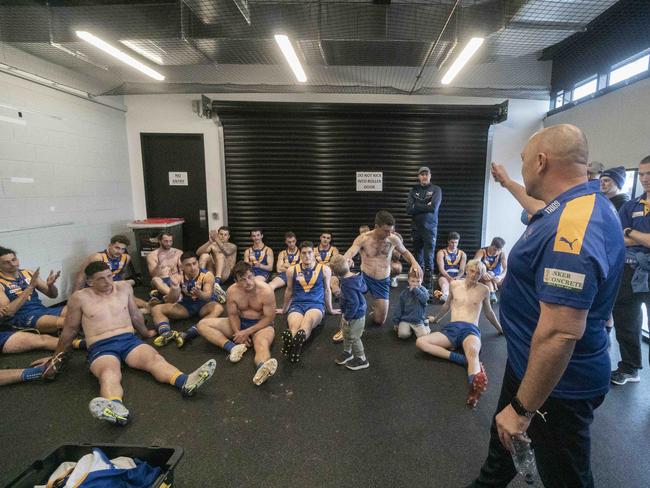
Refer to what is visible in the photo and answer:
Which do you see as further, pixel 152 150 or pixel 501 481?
pixel 152 150

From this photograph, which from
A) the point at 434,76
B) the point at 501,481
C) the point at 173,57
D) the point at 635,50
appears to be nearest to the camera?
the point at 501,481

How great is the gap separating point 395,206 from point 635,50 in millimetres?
3779

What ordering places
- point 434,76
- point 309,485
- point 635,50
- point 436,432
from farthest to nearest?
point 434,76
point 635,50
point 436,432
point 309,485

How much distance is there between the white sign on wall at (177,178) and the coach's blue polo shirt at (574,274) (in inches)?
249

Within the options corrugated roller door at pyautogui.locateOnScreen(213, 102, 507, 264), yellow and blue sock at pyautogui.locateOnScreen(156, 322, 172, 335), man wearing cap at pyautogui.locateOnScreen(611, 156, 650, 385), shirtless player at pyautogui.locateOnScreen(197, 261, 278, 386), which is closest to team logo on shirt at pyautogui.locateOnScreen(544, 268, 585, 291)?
man wearing cap at pyautogui.locateOnScreen(611, 156, 650, 385)

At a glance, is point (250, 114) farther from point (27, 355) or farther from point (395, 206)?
point (27, 355)

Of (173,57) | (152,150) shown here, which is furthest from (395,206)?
(152,150)

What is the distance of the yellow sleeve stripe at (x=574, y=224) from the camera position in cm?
95

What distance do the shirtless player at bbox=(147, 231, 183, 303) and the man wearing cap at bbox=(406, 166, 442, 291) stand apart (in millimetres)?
3701

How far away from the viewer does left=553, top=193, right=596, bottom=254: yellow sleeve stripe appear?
3.12 feet

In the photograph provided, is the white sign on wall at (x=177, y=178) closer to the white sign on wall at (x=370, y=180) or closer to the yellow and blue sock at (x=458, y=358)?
the white sign on wall at (x=370, y=180)

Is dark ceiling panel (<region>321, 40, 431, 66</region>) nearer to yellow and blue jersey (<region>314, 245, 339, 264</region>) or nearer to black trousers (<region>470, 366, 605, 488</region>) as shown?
yellow and blue jersey (<region>314, 245, 339, 264</region>)

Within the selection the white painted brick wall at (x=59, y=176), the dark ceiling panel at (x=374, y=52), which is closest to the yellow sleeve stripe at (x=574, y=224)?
the dark ceiling panel at (x=374, y=52)

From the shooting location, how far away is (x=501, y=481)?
1375 millimetres
